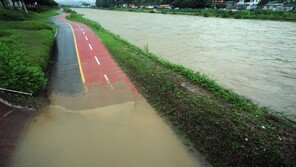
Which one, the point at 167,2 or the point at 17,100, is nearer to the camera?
the point at 17,100

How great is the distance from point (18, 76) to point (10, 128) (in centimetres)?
304

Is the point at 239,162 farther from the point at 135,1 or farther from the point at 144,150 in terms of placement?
the point at 135,1

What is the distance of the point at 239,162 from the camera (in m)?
7.15

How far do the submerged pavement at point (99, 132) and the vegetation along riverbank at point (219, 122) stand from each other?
55 centimetres

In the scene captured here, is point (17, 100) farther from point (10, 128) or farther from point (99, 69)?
point (99, 69)

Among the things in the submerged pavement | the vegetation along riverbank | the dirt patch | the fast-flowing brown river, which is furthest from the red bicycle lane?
the fast-flowing brown river

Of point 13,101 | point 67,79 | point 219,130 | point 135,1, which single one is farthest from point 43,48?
point 135,1

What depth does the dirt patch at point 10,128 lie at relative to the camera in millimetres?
7840

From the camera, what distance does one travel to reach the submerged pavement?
7617 mm

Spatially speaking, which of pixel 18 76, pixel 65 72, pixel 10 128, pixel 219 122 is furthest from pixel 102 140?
pixel 65 72

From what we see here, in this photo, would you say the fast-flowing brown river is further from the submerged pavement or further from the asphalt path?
the asphalt path

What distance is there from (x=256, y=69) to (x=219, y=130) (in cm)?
975

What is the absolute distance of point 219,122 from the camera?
8.70 metres

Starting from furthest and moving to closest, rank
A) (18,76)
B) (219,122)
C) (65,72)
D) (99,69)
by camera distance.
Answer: (99,69)
(65,72)
(18,76)
(219,122)
